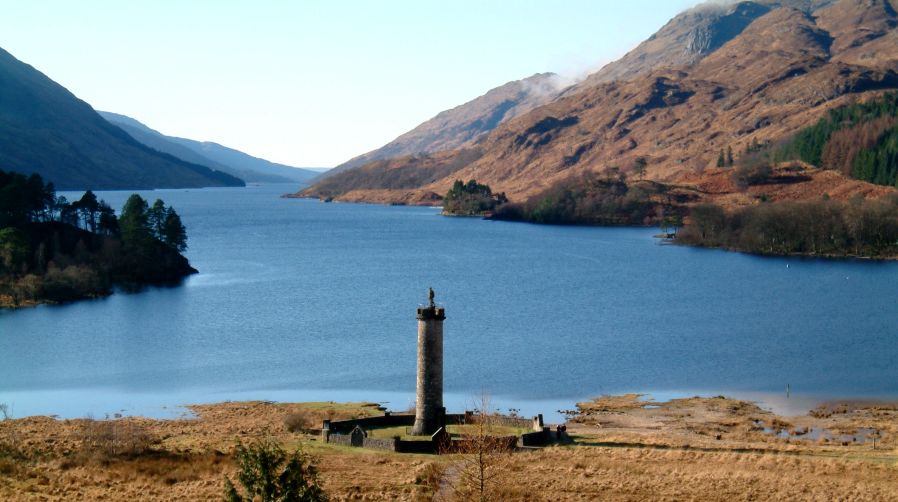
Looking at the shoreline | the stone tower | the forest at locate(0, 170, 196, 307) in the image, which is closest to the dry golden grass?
the stone tower

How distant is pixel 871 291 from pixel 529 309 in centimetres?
4576

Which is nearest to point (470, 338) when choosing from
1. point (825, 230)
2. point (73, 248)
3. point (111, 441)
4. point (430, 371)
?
point (430, 371)

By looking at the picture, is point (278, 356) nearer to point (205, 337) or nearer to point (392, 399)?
point (205, 337)

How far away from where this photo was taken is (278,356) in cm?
8969

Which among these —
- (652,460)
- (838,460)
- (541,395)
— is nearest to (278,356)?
(541,395)

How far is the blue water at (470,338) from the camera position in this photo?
77000 mm

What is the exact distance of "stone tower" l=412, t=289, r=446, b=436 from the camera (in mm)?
52219

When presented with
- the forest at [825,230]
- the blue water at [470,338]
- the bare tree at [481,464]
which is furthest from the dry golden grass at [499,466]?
the forest at [825,230]

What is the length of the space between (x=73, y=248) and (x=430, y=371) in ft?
298

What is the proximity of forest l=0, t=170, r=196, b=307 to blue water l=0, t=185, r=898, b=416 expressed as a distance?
4.44m

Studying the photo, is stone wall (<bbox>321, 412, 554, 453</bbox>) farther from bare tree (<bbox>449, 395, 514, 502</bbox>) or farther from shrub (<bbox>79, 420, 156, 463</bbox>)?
shrub (<bbox>79, 420, 156, 463</bbox>)

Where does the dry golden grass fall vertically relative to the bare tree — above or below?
below

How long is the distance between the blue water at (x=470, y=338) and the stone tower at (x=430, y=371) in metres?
17.0

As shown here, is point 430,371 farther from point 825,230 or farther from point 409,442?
point 825,230
